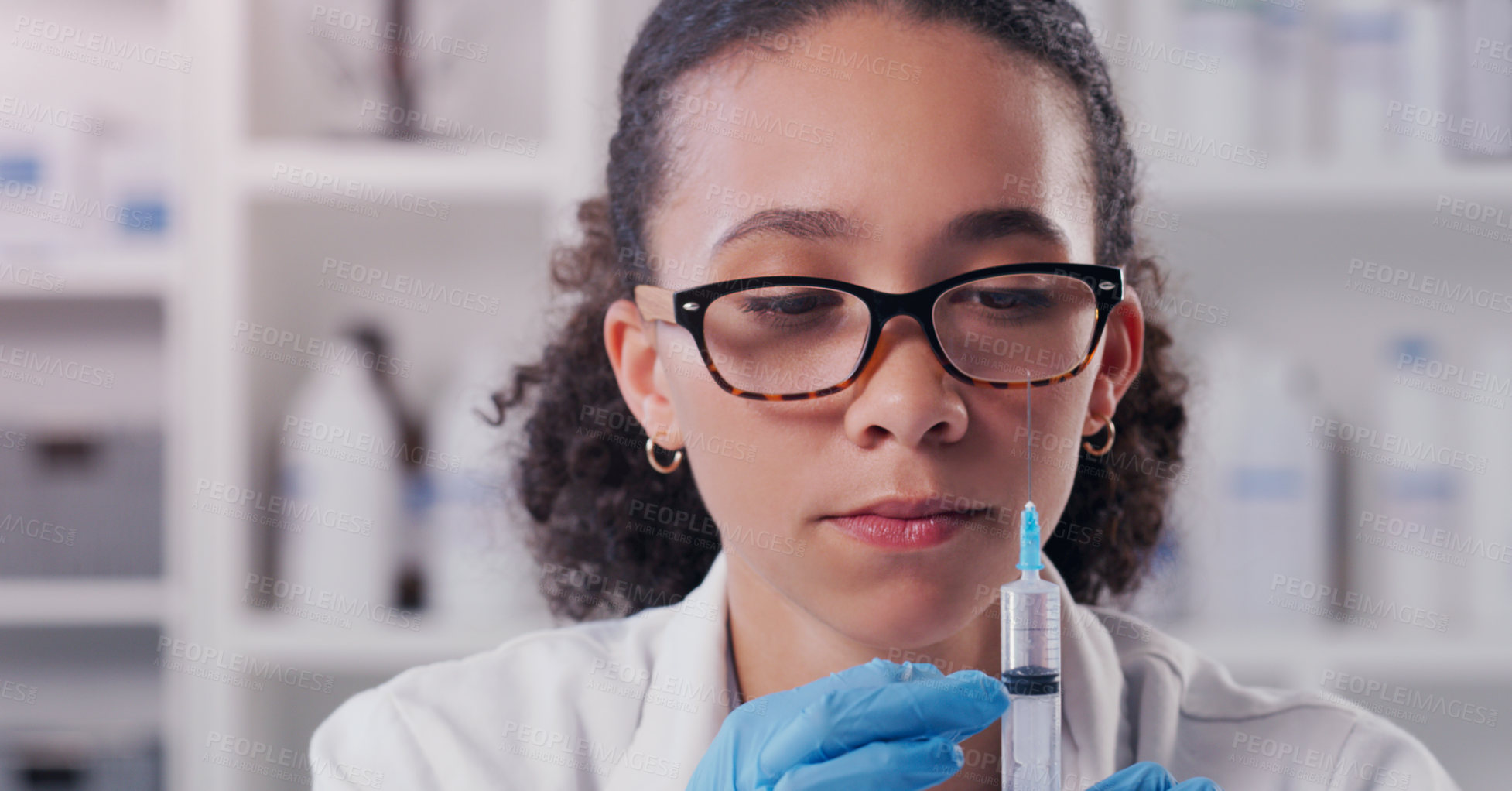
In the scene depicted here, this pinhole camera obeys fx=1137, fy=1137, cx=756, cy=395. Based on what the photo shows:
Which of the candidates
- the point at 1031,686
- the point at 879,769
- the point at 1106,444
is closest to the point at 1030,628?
the point at 1031,686

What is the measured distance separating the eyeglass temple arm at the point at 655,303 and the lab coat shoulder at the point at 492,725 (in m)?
0.39

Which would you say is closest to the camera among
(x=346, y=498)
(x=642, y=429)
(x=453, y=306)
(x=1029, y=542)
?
(x=1029, y=542)

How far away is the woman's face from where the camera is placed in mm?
837

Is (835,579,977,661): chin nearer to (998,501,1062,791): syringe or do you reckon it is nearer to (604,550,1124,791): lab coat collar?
(998,501,1062,791): syringe

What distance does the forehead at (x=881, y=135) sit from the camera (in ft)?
2.76

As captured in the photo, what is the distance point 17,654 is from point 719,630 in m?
1.49

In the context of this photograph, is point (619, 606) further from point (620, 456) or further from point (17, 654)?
point (17, 654)

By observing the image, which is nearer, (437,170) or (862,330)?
(862,330)

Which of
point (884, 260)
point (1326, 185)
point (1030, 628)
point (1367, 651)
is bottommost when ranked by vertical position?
point (1367, 651)

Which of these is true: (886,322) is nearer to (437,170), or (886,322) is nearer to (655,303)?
(655,303)

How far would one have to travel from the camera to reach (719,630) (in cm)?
107

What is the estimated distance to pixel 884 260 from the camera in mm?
839

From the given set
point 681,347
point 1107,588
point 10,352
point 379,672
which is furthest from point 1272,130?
point 10,352

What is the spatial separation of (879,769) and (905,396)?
260 millimetres
